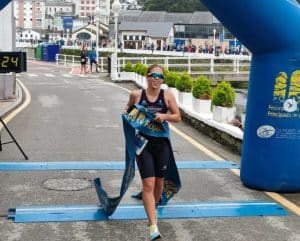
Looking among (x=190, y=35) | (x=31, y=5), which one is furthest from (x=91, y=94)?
(x=31, y=5)

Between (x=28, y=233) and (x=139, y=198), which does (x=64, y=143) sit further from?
(x=28, y=233)

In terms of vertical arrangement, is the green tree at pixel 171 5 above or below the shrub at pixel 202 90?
above

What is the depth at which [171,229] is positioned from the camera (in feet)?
18.7

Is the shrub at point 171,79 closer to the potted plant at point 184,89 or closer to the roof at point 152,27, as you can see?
the potted plant at point 184,89

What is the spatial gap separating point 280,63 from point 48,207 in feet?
10.9

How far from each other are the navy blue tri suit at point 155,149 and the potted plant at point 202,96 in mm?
7512

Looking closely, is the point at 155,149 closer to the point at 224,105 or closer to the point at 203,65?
the point at 224,105

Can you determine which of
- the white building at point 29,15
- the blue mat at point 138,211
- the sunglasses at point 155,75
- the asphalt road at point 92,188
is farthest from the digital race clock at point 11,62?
the white building at point 29,15

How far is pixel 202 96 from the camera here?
526 inches

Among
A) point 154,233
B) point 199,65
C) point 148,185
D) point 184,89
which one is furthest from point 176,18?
point 154,233

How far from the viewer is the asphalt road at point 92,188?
5570 mm

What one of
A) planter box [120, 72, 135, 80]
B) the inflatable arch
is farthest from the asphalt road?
planter box [120, 72, 135, 80]

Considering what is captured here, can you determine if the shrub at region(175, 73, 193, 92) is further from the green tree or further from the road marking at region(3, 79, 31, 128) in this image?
the green tree

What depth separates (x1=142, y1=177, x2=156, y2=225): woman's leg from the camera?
211 inches
